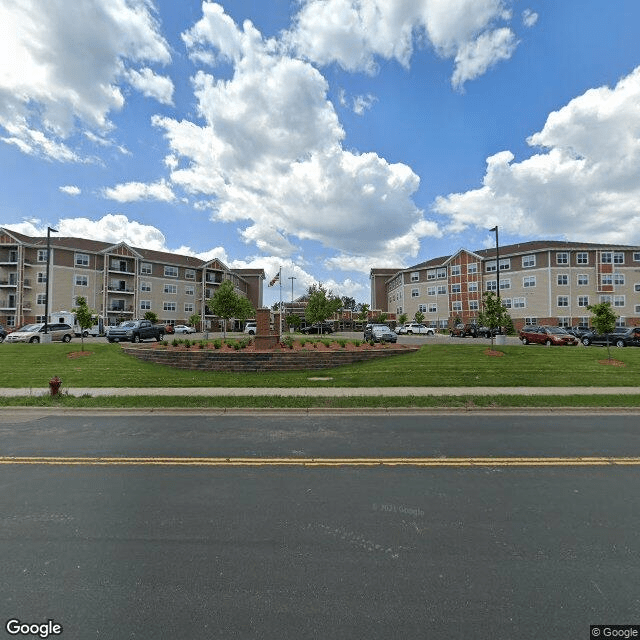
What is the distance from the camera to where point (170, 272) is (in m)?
66.3

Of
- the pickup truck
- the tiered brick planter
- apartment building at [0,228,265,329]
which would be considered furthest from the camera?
apartment building at [0,228,265,329]

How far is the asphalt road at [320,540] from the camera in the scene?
2680 millimetres

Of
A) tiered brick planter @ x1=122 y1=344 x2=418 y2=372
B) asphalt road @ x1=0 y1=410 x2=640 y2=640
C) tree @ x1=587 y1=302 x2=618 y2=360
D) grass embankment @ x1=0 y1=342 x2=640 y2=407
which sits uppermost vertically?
tree @ x1=587 y1=302 x2=618 y2=360

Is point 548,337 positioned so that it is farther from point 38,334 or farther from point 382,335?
point 38,334

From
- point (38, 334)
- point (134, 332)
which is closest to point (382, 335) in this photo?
point (134, 332)

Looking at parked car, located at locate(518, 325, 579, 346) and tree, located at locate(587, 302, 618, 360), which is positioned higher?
tree, located at locate(587, 302, 618, 360)

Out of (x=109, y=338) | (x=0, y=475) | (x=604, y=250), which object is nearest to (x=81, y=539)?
(x=0, y=475)

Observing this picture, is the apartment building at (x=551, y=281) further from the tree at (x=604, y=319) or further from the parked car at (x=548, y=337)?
the tree at (x=604, y=319)

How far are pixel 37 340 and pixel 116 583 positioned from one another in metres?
33.0

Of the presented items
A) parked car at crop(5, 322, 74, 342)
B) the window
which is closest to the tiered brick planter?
parked car at crop(5, 322, 74, 342)

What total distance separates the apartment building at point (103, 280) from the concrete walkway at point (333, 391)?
4310cm

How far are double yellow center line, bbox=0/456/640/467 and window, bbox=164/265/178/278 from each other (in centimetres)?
6426

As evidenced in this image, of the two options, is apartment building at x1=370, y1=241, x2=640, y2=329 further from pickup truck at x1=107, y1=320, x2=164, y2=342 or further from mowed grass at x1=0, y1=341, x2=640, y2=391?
pickup truck at x1=107, y1=320, x2=164, y2=342

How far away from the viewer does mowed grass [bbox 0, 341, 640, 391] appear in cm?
1338
